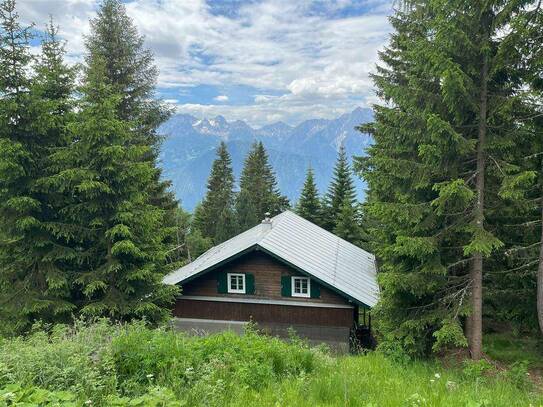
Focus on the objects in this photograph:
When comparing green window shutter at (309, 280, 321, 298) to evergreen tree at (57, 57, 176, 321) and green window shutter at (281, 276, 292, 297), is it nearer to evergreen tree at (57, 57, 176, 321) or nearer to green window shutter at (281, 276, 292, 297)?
green window shutter at (281, 276, 292, 297)

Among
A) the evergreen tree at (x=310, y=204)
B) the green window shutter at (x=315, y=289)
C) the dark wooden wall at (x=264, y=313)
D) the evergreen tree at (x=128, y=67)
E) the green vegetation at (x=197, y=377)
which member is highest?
the evergreen tree at (x=128, y=67)

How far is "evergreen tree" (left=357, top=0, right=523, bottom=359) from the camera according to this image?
8945 mm

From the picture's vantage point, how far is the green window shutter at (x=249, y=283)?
61.1 feet

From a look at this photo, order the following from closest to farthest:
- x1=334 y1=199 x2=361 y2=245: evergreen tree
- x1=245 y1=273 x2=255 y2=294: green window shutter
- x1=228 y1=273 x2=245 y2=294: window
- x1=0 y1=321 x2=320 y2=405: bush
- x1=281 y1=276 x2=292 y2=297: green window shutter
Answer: x1=0 y1=321 x2=320 y2=405: bush, x1=281 y1=276 x2=292 y2=297: green window shutter, x1=245 y1=273 x2=255 y2=294: green window shutter, x1=228 y1=273 x2=245 y2=294: window, x1=334 y1=199 x2=361 y2=245: evergreen tree

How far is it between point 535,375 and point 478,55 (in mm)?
7925

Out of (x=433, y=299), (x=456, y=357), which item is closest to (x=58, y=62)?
(x=433, y=299)

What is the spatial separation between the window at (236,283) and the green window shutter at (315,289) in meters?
3.29

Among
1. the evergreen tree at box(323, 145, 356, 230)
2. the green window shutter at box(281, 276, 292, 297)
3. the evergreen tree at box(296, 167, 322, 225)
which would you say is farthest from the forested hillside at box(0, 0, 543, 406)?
the evergreen tree at box(296, 167, 322, 225)

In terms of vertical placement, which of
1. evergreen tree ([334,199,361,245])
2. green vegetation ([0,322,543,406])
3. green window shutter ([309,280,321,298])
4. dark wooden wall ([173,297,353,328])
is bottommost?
dark wooden wall ([173,297,353,328])

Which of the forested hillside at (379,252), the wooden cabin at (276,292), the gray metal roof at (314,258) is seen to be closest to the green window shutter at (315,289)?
the wooden cabin at (276,292)

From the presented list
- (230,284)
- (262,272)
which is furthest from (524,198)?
(230,284)

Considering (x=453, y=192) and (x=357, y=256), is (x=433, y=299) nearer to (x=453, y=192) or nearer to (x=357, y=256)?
(x=453, y=192)

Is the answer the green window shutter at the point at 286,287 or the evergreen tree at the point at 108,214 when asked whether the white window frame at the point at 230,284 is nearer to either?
the green window shutter at the point at 286,287

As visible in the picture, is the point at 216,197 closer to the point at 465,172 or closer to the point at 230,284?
the point at 230,284
